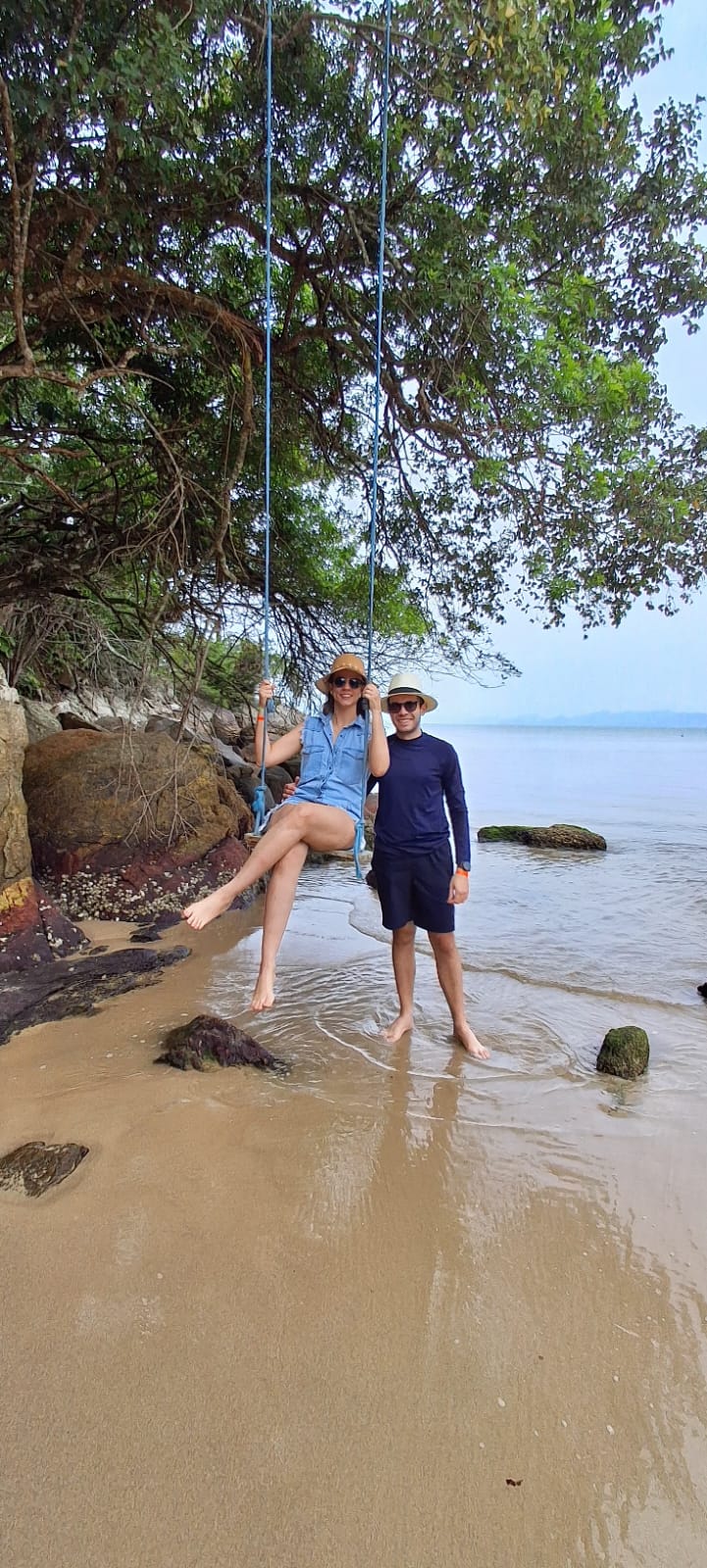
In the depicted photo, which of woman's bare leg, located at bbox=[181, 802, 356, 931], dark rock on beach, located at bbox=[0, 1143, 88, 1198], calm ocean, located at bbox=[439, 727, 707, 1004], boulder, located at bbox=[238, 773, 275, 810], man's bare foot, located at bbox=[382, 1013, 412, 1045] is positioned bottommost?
calm ocean, located at bbox=[439, 727, 707, 1004]

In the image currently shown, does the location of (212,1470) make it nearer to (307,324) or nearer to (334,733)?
(334,733)

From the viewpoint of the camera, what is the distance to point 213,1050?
3412 millimetres

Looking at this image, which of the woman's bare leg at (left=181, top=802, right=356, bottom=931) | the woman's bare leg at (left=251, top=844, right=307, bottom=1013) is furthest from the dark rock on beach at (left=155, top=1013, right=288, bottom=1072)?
the woman's bare leg at (left=181, top=802, right=356, bottom=931)

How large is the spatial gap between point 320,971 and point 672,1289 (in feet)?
10.4

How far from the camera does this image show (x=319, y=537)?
8.27m

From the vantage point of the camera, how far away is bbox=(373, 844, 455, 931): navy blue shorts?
3736 mm

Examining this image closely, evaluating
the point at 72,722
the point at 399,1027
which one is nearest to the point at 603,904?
the point at 399,1027

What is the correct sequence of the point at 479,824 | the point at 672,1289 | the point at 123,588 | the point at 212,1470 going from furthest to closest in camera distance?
1. the point at 479,824
2. the point at 123,588
3. the point at 672,1289
4. the point at 212,1470

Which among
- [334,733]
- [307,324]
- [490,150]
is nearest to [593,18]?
[490,150]

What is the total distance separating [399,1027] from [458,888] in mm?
863

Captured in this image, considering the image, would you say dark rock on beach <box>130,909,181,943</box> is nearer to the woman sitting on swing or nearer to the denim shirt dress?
the woman sitting on swing

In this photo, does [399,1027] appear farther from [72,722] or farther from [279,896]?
[72,722]

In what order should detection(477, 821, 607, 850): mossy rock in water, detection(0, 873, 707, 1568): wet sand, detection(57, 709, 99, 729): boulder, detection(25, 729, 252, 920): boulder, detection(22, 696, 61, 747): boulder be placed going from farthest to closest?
detection(477, 821, 607, 850): mossy rock in water
detection(57, 709, 99, 729): boulder
detection(22, 696, 61, 747): boulder
detection(25, 729, 252, 920): boulder
detection(0, 873, 707, 1568): wet sand

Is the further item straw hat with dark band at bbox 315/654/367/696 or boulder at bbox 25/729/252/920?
boulder at bbox 25/729/252/920
